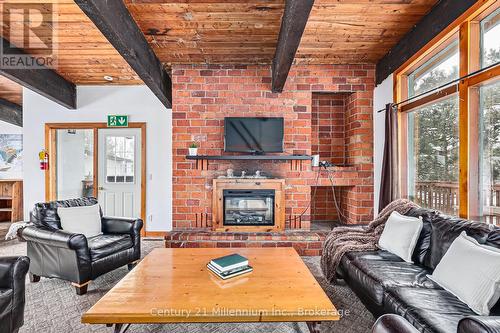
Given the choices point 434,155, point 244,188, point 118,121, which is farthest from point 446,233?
point 118,121

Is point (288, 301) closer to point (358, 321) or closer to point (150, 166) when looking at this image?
point (358, 321)

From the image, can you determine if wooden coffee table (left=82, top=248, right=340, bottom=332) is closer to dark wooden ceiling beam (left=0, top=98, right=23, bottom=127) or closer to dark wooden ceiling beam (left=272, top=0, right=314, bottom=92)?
dark wooden ceiling beam (left=272, top=0, right=314, bottom=92)

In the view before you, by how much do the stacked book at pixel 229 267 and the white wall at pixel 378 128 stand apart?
2.68 metres

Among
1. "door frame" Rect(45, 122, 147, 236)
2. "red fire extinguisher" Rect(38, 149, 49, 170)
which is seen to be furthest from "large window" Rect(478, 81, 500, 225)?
"red fire extinguisher" Rect(38, 149, 49, 170)

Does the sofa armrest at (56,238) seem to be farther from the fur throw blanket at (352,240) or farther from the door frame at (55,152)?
the fur throw blanket at (352,240)

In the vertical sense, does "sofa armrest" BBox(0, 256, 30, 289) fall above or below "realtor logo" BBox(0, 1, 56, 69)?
below

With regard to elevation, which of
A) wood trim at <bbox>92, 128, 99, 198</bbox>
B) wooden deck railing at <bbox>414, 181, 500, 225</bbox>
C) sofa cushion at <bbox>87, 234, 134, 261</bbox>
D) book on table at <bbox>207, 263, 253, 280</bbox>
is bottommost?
sofa cushion at <bbox>87, 234, 134, 261</bbox>

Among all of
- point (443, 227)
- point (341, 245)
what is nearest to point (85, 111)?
point (341, 245)

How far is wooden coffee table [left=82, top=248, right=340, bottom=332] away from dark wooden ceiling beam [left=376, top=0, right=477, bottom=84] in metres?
2.62

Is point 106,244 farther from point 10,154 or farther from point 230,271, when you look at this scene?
point 10,154

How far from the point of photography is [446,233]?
2006mm

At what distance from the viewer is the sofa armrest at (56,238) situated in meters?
2.38

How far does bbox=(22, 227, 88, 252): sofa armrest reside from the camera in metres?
2.38

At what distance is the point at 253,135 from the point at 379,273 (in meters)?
2.37
